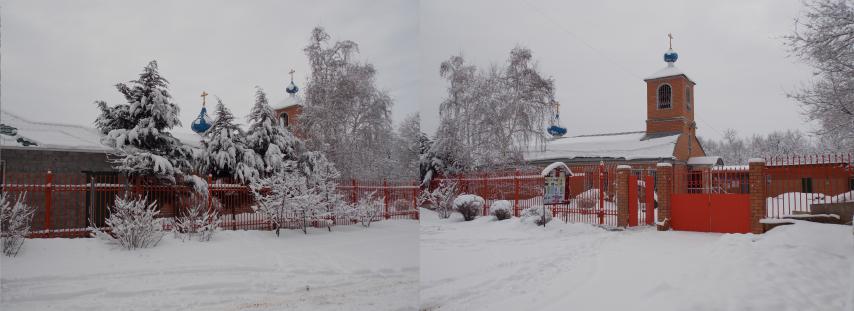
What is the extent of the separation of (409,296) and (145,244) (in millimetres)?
1955

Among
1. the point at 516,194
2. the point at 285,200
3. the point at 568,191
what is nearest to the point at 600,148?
the point at 568,191

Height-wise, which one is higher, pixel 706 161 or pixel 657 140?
pixel 657 140

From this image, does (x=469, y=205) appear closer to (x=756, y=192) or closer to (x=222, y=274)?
(x=756, y=192)

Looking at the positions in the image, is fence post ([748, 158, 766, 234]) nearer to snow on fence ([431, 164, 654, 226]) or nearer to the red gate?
the red gate

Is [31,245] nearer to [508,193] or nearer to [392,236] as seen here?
[392,236]

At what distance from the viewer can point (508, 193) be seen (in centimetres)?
617

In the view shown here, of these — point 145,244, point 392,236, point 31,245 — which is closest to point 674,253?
point 392,236

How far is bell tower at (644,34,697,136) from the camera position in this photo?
10.1ft

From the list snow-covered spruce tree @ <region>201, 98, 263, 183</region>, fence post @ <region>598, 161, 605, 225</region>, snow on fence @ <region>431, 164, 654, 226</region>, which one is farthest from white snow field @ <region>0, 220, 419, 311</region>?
fence post @ <region>598, 161, 605, 225</region>

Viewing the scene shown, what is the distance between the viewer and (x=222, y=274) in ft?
11.1

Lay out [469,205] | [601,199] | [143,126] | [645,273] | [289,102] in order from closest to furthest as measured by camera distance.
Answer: [645,273]
[143,126]
[469,205]
[601,199]
[289,102]

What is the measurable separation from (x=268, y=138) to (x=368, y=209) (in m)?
1.59

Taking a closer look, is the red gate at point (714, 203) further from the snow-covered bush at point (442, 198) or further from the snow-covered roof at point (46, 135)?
the snow-covered roof at point (46, 135)

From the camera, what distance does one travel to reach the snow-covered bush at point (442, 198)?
5.53m
